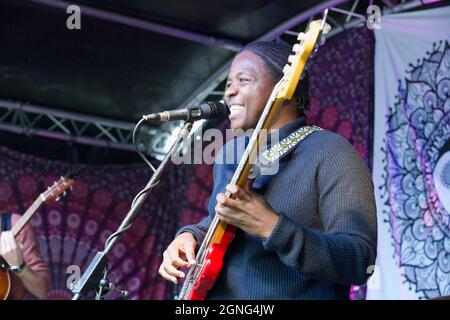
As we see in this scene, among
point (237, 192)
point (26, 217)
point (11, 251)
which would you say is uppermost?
point (237, 192)

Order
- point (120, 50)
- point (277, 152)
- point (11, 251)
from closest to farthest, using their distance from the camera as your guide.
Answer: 1. point (277, 152)
2. point (11, 251)
3. point (120, 50)

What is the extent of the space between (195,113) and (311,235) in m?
0.74

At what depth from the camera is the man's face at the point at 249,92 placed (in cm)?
224

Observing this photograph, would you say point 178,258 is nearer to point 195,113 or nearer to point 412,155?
point 195,113

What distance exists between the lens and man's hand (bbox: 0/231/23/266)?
5.05m

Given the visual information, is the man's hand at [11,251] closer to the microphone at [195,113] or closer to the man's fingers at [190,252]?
the microphone at [195,113]

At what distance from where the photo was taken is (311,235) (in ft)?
6.09

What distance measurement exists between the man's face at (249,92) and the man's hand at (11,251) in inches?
127

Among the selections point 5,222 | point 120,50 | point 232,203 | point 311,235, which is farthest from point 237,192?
point 120,50

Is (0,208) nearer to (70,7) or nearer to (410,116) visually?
(70,7)

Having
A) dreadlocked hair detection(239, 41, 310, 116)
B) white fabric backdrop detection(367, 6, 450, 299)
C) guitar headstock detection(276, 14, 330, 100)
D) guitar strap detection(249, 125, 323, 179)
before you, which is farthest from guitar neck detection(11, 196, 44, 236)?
guitar headstock detection(276, 14, 330, 100)

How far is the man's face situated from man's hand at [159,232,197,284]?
0.39 meters
